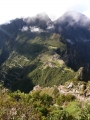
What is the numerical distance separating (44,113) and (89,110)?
125 feet

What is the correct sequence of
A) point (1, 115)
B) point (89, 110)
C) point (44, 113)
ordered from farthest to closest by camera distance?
point (44, 113) < point (89, 110) < point (1, 115)

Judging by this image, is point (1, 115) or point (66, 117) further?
point (66, 117)

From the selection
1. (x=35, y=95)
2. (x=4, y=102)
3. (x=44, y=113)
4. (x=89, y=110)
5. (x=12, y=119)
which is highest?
(x=35, y=95)

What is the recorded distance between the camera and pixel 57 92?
130500 millimetres

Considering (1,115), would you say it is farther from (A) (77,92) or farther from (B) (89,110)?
(A) (77,92)

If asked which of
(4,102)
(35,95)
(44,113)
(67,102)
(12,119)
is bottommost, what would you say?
(12,119)

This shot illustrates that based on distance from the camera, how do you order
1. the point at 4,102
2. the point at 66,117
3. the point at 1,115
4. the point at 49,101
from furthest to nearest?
the point at 49,101 < the point at 66,117 < the point at 4,102 < the point at 1,115

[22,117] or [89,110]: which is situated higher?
[89,110]

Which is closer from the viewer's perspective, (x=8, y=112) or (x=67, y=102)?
(x=8, y=112)

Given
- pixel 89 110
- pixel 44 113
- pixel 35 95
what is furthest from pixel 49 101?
pixel 89 110

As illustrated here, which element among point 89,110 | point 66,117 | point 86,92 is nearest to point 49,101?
point 86,92

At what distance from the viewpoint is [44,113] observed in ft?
265

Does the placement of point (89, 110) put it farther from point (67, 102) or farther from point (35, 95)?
point (35, 95)

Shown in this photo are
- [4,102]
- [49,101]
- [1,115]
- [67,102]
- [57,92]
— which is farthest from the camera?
[57,92]
